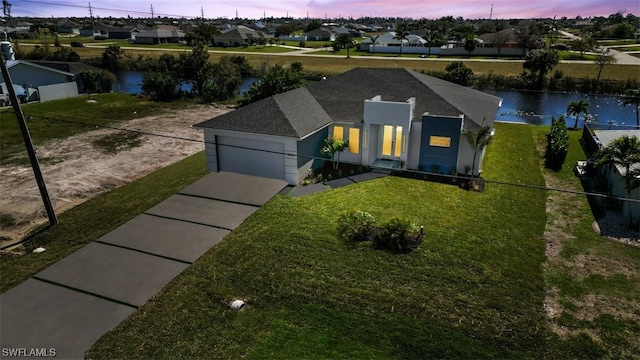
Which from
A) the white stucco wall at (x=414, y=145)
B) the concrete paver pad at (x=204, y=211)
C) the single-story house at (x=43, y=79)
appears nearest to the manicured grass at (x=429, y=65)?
the single-story house at (x=43, y=79)

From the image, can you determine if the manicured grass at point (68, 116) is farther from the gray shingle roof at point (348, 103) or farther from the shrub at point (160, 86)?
the gray shingle roof at point (348, 103)

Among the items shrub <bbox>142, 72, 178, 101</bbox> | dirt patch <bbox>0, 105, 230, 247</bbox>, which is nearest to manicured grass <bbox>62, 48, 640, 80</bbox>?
shrub <bbox>142, 72, 178, 101</bbox>

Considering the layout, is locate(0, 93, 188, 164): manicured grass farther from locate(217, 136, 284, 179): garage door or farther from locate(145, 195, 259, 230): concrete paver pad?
locate(145, 195, 259, 230): concrete paver pad

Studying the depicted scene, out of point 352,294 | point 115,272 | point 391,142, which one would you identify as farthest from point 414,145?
point 115,272

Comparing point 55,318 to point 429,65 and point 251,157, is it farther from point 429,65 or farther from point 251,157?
point 429,65

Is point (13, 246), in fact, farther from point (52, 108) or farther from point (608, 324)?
point (52, 108)

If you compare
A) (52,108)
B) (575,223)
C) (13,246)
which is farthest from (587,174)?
(52,108)
